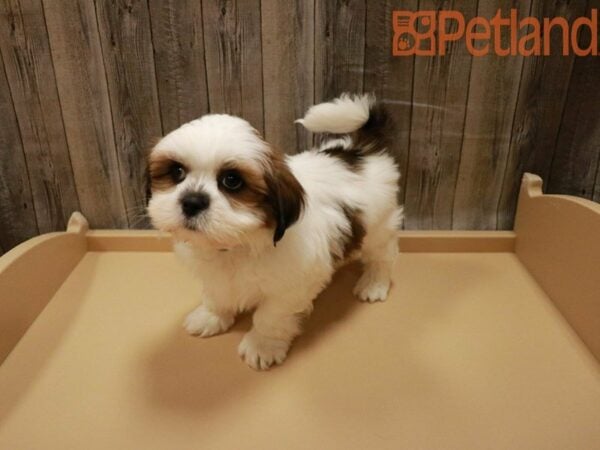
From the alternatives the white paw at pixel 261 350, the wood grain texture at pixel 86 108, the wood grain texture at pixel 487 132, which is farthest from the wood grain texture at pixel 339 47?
the white paw at pixel 261 350

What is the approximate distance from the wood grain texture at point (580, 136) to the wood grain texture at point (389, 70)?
0.57 meters

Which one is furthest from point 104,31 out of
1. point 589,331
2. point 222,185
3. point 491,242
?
point 589,331

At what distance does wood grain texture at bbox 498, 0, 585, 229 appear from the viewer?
1588 mm

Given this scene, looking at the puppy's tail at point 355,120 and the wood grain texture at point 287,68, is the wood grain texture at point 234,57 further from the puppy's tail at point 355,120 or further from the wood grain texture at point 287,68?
the puppy's tail at point 355,120

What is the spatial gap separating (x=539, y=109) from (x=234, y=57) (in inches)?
43.4

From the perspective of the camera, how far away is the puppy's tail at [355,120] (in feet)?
4.80

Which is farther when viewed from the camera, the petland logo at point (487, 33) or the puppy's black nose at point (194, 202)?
the petland logo at point (487, 33)

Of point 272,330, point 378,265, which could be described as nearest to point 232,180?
point 272,330

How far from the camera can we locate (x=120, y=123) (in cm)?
177

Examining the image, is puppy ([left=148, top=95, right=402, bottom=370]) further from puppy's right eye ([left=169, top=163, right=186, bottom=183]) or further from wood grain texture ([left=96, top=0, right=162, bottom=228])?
wood grain texture ([left=96, top=0, right=162, bottom=228])

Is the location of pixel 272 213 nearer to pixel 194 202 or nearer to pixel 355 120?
pixel 194 202

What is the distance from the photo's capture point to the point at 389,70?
168cm

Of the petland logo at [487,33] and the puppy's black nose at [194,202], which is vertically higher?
the petland logo at [487,33]

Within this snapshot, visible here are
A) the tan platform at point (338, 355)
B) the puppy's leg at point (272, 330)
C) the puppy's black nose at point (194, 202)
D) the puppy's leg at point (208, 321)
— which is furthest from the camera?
the puppy's leg at point (208, 321)
